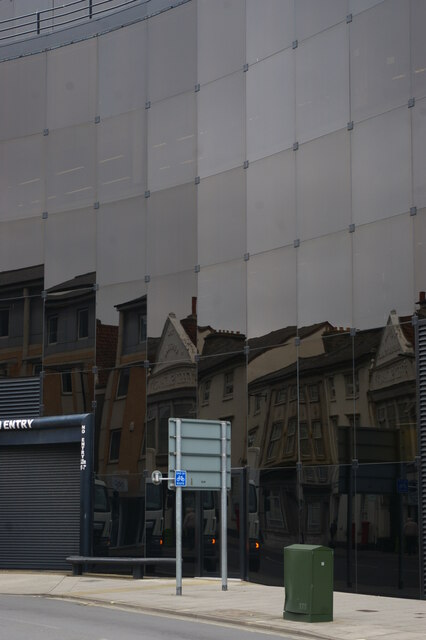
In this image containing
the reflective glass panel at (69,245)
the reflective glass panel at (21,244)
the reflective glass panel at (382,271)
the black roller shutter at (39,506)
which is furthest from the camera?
the reflective glass panel at (21,244)

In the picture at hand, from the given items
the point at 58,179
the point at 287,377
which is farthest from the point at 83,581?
the point at 58,179

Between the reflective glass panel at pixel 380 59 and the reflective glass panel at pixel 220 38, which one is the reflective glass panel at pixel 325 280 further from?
the reflective glass panel at pixel 220 38

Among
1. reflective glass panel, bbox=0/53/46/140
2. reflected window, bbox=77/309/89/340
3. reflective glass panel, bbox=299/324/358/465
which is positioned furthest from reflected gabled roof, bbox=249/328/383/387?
reflective glass panel, bbox=0/53/46/140

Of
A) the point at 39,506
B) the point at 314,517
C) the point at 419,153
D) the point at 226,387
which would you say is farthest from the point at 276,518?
the point at 419,153

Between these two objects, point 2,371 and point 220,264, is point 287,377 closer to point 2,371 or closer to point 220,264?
point 220,264

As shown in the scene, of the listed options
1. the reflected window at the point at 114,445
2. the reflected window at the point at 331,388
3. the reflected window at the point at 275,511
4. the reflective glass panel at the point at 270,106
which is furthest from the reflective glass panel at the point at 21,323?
the reflected window at the point at 331,388

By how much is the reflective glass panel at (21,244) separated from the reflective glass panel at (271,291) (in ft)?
24.2

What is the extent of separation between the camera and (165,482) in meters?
27.2

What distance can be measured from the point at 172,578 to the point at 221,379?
16.4 ft

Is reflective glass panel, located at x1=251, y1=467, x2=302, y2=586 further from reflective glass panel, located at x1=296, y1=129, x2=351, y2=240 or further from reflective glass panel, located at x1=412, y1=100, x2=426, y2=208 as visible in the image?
reflective glass panel, located at x1=412, y1=100, x2=426, y2=208

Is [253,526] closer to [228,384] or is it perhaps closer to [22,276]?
[228,384]

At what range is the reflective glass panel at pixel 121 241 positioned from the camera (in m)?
28.7

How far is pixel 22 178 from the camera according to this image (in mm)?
31125

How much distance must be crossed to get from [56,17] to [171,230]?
7637 millimetres
